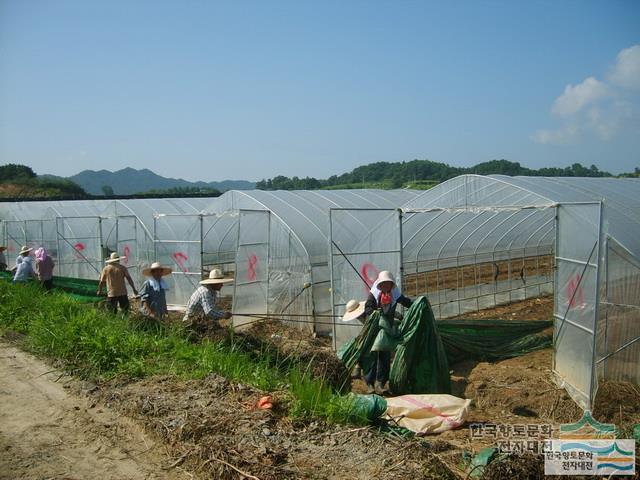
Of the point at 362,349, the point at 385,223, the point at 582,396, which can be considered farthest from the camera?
the point at 385,223

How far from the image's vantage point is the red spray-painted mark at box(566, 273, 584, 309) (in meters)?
6.70

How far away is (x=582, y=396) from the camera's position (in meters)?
6.45

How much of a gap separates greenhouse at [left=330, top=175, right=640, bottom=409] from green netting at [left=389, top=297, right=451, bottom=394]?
1.73 m

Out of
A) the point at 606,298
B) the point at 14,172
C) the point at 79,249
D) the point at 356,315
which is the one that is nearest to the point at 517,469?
the point at 606,298

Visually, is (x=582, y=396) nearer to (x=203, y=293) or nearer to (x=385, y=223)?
(x=385, y=223)

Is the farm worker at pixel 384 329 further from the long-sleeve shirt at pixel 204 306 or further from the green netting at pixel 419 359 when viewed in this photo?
the long-sleeve shirt at pixel 204 306

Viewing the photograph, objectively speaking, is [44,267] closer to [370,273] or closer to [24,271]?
[24,271]

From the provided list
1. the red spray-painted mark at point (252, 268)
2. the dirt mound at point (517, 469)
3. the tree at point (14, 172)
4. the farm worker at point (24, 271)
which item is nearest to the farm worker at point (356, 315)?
the dirt mound at point (517, 469)

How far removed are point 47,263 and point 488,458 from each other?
11.9 m

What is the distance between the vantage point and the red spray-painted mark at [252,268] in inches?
448

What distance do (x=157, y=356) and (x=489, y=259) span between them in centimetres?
1046

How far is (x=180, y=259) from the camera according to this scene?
1352 cm

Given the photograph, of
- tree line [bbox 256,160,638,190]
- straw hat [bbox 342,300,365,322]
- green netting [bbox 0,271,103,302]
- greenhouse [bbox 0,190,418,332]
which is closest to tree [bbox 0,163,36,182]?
tree line [bbox 256,160,638,190]

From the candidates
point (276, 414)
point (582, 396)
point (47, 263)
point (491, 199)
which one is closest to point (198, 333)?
point (276, 414)
